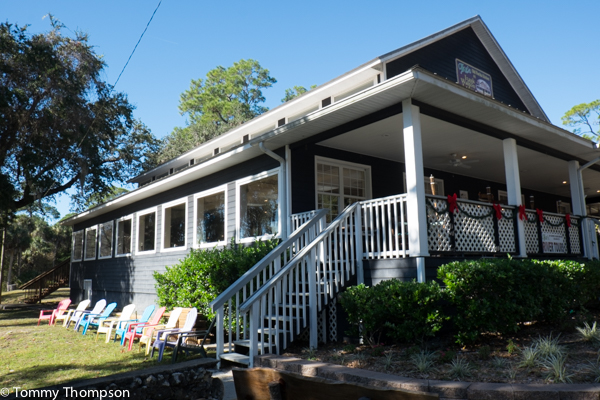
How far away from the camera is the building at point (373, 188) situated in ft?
23.0

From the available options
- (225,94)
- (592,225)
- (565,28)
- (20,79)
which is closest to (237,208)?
(592,225)

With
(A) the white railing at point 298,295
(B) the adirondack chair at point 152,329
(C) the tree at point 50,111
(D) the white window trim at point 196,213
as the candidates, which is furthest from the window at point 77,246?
(A) the white railing at point 298,295

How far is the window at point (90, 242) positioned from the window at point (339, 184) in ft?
41.8

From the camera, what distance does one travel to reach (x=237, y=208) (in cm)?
1090

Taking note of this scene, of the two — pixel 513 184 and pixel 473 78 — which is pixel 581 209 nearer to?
pixel 513 184

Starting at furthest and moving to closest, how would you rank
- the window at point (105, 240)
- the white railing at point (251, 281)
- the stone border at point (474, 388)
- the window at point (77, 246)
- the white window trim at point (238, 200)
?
the window at point (77, 246) < the window at point (105, 240) < the white window trim at point (238, 200) < the white railing at point (251, 281) < the stone border at point (474, 388)

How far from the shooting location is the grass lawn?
646cm

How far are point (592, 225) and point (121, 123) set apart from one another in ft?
57.4

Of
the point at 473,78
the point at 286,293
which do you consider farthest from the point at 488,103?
the point at 473,78

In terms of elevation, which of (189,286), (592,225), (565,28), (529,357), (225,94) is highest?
(225,94)

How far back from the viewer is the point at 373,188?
36.2 ft

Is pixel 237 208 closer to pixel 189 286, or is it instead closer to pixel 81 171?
pixel 189 286

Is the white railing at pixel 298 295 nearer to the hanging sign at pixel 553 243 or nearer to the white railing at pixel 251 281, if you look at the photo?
the white railing at pixel 251 281

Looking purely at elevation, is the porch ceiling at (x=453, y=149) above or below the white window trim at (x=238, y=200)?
above
